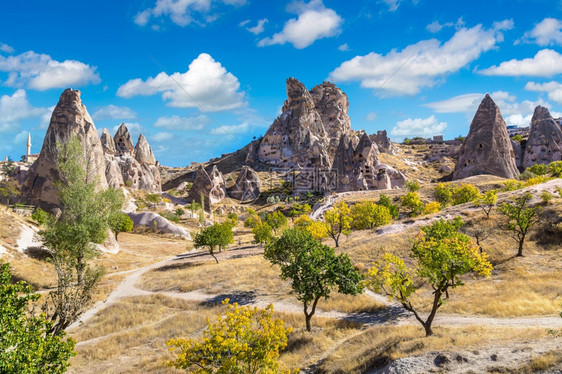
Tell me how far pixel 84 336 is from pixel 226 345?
19012 millimetres

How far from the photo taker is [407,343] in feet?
52.1

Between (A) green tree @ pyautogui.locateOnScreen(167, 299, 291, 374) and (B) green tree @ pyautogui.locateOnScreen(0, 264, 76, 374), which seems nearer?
(B) green tree @ pyautogui.locateOnScreen(0, 264, 76, 374)

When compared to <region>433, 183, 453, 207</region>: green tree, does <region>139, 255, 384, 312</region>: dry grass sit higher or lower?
lower

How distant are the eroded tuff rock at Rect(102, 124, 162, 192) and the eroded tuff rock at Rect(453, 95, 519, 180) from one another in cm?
8844

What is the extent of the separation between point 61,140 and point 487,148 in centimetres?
9172

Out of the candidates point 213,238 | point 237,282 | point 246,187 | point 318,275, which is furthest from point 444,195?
point 246,187

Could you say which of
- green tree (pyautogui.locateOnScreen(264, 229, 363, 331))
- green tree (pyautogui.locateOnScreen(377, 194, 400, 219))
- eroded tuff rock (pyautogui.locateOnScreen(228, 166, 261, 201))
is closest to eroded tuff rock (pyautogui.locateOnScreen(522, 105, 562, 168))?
green tree (pyautogui.locateOnScreen(377, 194, 400, 219))

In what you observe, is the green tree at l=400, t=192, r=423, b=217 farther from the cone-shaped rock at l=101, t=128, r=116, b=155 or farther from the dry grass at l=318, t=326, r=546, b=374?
the cone-shaped rock at l=101, t=128, r=116, b=155

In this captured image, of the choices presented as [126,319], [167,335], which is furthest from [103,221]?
[167,335]

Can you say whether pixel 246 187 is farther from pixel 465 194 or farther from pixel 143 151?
pixel 465 194

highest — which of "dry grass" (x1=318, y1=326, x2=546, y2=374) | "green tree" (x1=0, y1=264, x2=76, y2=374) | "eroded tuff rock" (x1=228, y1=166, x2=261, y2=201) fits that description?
"eroded tuff rock" (x1=228, y1=166, x2=261, y2=201)

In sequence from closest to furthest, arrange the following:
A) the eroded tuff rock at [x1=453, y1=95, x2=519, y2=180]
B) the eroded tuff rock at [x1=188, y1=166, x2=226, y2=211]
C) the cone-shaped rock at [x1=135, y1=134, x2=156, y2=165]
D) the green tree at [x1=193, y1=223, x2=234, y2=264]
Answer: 1. the green tree at [x1=193, y1=223, x2=234, y2=264]
2. the eroded tuff rock at [x1=453, y1=95, x2=519, y2=180]
3. the eroded tuff rock at [x1=188, y1=166, x2=226, y2=211]
4. the cone-shaped rock at [x1=135, y1=134, x2=156, y2=165]

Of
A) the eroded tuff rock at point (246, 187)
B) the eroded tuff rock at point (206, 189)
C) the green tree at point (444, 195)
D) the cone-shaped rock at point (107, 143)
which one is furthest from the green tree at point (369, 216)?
the cone-shaped rock at point (107, 143)

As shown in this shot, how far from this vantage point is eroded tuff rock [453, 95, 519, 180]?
278 feet
